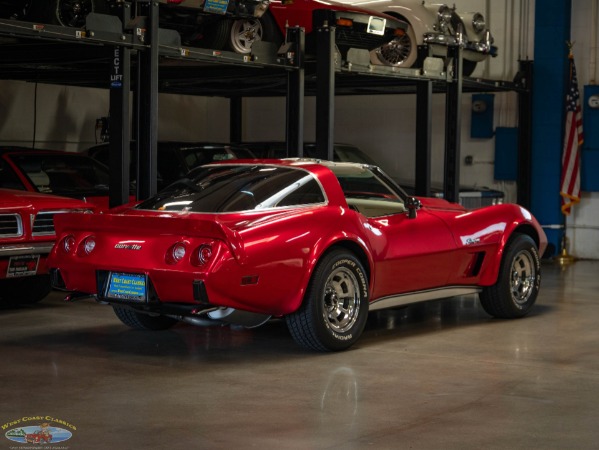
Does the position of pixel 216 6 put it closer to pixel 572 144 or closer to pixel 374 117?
pixel 572 144

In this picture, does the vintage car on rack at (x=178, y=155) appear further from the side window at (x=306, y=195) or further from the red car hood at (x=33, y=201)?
the side window at (x=306, y=195)

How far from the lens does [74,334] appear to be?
26.3 ft

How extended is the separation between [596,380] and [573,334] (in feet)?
5.89

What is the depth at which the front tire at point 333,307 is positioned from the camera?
7.12 m

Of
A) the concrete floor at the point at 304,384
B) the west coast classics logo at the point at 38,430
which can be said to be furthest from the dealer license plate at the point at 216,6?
the west coast classics logo at the point at 38,430

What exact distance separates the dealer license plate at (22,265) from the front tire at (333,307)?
2.71 meters

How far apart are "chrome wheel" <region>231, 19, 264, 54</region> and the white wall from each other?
17.5ft

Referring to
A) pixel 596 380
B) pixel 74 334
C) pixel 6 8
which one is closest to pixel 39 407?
pixel 74 334

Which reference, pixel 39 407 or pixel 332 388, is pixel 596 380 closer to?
pixel 332 388

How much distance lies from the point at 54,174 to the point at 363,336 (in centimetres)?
460

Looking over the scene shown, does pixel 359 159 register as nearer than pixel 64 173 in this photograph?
No

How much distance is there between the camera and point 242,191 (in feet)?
24.2

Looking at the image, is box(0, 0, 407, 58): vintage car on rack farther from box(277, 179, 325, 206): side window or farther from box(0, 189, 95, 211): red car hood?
box(277, 179, 325, 206): side window

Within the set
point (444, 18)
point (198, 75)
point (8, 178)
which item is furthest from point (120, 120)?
point (444, 18)
